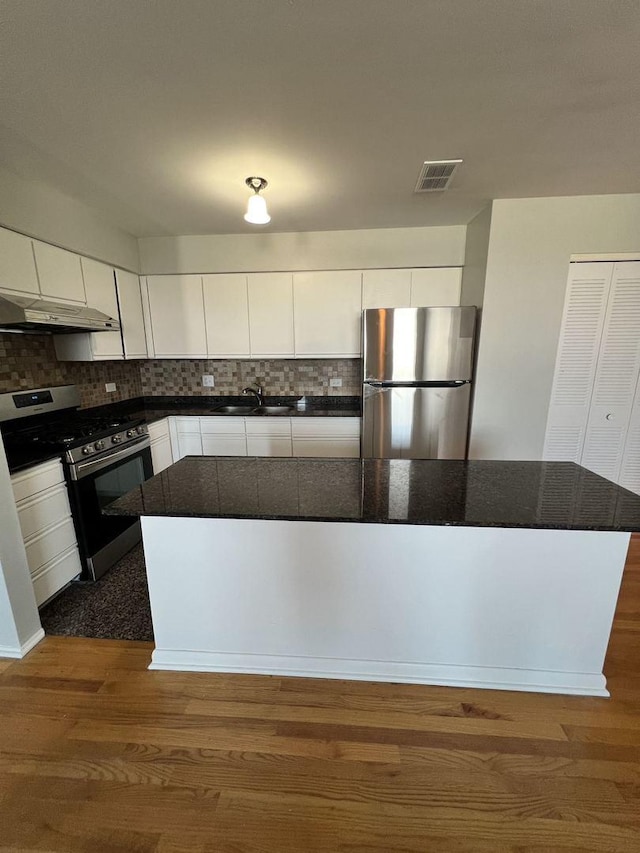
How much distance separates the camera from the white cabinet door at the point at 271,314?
10.2 ft

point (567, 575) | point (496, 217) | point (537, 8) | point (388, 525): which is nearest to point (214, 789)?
point (388, 525)

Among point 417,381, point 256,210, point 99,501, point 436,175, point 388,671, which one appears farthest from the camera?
point 417,381

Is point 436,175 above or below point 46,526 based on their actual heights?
above

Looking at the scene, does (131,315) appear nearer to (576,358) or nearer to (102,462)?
(102,462)

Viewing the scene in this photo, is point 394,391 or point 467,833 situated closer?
point 467,833

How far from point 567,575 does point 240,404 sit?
9.84 ft

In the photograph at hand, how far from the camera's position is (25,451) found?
190 cm

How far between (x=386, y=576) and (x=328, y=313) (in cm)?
243


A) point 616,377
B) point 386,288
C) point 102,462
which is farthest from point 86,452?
point 616,377

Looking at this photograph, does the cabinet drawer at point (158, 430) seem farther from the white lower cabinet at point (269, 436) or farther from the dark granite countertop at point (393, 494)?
the dark granite countertop at point (393, 494)

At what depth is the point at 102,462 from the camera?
2.17 metres

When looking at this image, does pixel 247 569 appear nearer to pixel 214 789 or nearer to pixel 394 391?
pixel 214 789

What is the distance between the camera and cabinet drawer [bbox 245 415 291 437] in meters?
3.07

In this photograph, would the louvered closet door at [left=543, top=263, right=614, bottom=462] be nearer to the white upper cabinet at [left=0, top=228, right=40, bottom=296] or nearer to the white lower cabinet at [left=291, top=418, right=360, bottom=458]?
the white lower cabinet at [left=291, top=418, right=360, bottom=458]
